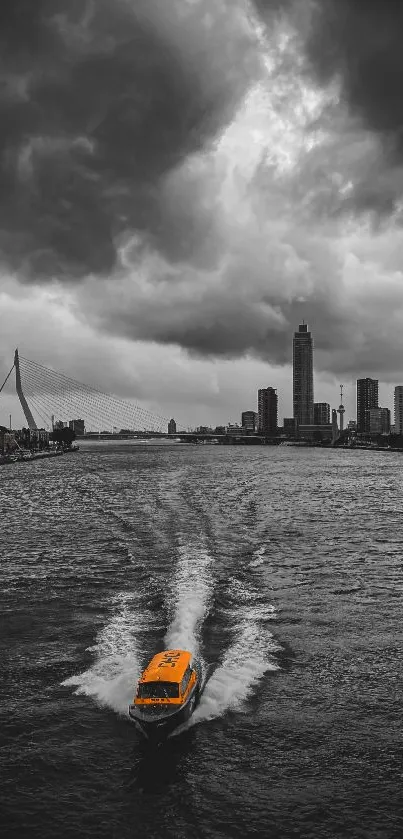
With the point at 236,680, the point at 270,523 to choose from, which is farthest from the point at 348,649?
the point at 270,523

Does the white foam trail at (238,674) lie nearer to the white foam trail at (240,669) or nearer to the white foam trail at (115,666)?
the white foam trail at (240,669)

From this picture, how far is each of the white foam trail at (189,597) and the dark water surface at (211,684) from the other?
0.46 feet

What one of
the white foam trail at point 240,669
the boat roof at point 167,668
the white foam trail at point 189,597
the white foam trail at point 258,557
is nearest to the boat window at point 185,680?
the boat roof at point 167,668

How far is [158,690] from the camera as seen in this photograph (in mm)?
18594

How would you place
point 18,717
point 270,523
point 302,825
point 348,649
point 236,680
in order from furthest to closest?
point 270,523 < point 348,649 < point 236,680 < point 18,717 < point 302,825

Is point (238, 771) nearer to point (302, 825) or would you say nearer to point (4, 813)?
point (302, 825)

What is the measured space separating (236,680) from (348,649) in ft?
18.8

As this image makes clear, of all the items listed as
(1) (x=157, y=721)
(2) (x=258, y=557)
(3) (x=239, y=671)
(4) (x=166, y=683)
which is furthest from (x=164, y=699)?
(2) (x=258, y=557)

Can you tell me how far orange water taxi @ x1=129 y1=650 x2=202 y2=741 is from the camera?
1786 centimetres

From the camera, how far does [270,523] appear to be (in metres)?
60.1

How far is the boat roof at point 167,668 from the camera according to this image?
19.0m

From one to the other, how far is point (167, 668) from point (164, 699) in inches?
52.3

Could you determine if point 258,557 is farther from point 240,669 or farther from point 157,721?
point 157,721

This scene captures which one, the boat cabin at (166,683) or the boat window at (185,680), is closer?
the boat cabin at (166,683)
